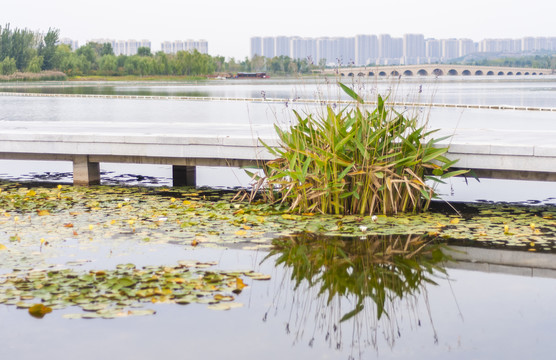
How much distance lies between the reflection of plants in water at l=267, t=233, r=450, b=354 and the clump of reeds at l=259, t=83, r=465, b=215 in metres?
0.80

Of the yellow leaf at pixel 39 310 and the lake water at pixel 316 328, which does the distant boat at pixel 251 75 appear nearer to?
the lake water at pixel 316 328

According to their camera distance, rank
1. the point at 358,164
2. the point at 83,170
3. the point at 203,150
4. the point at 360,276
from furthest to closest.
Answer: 1. the point at 83,170
2. the point at 203,150
3. the point at 358,164
4. the point at 360,276

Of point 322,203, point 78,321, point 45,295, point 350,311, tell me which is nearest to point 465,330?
point 350,311

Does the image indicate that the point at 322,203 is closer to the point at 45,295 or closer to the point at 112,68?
the point at 45,295

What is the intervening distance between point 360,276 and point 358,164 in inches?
77.3

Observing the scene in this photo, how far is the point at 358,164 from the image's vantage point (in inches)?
252

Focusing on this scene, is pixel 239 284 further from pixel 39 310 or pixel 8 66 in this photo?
pixel 8 66

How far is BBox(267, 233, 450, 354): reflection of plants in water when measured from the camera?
12.4 feet

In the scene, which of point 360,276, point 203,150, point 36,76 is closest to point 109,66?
point 36,76

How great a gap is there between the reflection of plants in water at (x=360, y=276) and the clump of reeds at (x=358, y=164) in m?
0.80

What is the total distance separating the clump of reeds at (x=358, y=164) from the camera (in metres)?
6.33

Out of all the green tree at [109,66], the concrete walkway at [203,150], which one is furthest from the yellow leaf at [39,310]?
the green tree at [109,66]

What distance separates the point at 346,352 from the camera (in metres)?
3.36

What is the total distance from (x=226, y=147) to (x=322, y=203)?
152 cm
